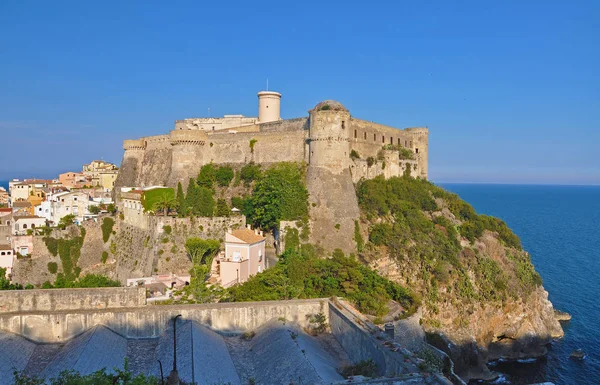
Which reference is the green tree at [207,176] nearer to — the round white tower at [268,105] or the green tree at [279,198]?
the green tree at [279,198]

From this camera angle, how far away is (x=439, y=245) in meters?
35.5

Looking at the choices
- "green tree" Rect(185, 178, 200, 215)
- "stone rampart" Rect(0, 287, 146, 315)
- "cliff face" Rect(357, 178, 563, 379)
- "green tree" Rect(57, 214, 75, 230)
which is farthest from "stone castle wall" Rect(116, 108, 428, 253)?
"stone rampart" Rect(0, 287, 146, 315)

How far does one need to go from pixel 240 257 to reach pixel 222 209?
682 cm

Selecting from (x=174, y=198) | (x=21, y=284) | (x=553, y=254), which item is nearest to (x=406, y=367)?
(x=174, y=198)

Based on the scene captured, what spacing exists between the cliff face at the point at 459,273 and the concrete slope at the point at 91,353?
1788 centimetres

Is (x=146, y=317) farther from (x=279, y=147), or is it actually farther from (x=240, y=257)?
(x=279, y=147)

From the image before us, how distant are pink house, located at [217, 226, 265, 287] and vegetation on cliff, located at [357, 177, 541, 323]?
7201 millimetres

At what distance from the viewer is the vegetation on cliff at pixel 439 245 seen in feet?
108

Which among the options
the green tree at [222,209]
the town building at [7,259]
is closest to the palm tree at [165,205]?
the green tree at [222,209]

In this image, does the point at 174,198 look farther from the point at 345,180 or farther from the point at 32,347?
the point at 32,347

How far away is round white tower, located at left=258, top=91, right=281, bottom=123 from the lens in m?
47.7

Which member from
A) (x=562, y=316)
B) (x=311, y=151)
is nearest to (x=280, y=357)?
(x=311, y=151)


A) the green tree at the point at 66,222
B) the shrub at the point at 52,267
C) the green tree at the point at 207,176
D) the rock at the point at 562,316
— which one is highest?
the green tree at the point at 207,176

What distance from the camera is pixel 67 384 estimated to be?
33.8 feet
